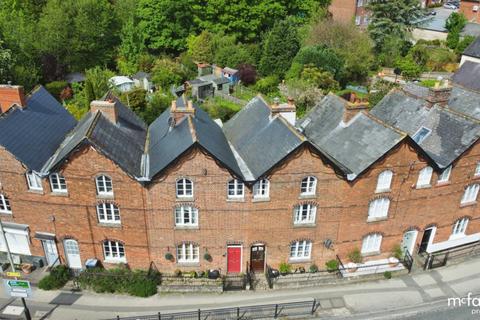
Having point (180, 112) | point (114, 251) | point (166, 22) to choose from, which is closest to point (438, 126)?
point (180, 112)

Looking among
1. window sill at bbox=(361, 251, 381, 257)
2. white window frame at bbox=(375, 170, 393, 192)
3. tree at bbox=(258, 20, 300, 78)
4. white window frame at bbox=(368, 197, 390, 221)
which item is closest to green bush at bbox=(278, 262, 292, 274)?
window sill at bbox=(361, 251, 381, 257)

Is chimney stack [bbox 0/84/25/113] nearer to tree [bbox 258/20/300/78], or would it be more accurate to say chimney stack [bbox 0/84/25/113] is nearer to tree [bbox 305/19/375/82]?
tree [bbox 258/20/300/78]

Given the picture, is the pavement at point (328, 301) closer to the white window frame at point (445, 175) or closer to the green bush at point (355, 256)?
the green bush at point (355, 256)

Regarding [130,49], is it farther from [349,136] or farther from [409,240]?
[409,240]

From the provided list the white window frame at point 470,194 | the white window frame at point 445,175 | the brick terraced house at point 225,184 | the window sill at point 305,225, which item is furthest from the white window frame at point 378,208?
the white window frame at point 470,194

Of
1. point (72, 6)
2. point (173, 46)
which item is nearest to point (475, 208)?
point (173, 46)
